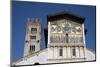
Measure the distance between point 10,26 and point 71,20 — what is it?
0.88 metres

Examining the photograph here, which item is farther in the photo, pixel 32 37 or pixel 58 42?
pixel 58 42

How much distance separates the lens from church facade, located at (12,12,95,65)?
10.4 ft

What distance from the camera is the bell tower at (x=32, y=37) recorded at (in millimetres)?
3145

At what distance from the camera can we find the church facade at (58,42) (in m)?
3.17

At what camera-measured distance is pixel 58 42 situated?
334cm

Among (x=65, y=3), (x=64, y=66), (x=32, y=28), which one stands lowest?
(x=64, y=66)

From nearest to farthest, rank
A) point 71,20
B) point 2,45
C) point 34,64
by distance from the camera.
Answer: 1. point 2,45
2. point 34,64
3. point 71,20

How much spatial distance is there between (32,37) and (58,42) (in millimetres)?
383

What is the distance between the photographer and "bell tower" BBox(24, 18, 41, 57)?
124 inches

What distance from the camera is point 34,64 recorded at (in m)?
3.17

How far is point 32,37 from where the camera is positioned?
126 inches

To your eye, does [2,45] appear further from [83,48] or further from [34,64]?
[83,48]

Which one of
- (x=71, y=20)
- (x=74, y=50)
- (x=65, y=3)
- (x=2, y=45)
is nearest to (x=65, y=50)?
(x=74, y=50)

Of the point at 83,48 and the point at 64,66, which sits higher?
the point at 83,48
